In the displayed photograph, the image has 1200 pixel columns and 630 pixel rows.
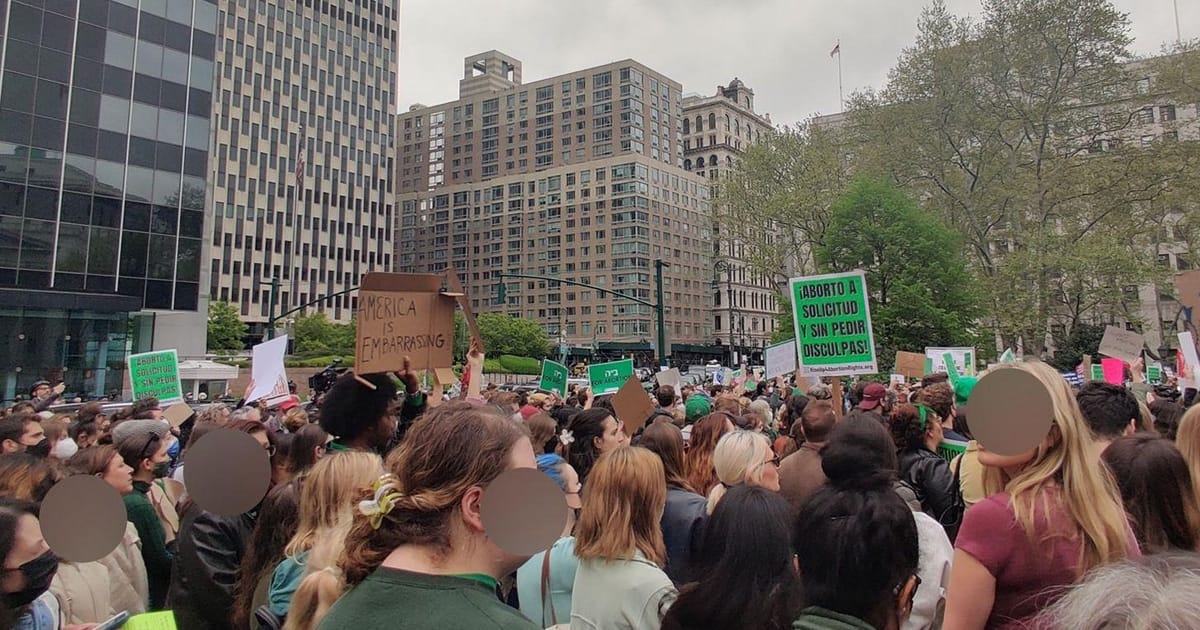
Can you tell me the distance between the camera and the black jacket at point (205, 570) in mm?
3586

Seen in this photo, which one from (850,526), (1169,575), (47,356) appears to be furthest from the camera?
(47,356)

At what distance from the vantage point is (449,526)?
1.74m

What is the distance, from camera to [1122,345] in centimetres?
1179

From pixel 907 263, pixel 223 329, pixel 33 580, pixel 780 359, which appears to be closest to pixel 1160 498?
pixel 33 580

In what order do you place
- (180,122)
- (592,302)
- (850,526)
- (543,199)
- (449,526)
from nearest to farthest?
(449,526), (850,526), (180,122), (592,302), (543,199)

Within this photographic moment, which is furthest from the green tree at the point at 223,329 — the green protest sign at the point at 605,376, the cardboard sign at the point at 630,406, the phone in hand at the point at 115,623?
the phone in hand at the point at 115,623

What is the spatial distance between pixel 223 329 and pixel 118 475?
77.5 m

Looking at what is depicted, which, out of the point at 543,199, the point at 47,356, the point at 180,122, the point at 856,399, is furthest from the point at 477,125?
the point at 856,399

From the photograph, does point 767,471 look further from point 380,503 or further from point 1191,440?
point 380,503

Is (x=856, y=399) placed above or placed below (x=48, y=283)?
below

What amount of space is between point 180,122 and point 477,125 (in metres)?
93.6

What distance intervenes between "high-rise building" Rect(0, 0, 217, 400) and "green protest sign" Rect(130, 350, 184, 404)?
28193 mm

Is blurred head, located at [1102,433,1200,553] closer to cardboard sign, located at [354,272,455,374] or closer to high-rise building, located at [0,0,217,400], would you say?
cardboard sign, located at [354,272,455,374]

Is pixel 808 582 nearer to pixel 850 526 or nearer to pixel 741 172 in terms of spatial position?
pixel 850 526
